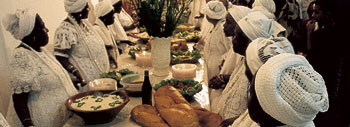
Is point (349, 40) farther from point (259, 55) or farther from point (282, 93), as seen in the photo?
point (282, 93)

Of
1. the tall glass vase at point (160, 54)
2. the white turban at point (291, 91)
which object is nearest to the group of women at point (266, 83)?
the white turban at point (291, 91)

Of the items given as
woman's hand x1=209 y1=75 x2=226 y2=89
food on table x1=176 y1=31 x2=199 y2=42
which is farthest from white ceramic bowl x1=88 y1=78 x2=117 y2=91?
food on table x1=176 y1=31 x2=199 y2=42

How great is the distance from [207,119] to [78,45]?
67.4 inches

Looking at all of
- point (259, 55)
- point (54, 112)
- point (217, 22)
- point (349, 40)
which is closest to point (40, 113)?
point (54, 112)

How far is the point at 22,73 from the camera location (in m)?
2.16

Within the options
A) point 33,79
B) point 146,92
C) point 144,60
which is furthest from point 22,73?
point 144,60

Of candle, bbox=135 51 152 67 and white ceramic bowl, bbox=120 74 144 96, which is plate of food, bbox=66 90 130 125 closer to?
white ceramic bowl, bbox=120 74 144 96

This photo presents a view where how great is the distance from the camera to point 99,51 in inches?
133

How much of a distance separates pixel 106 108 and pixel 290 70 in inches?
48.7

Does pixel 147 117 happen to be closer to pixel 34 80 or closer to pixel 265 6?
pixel 34 80

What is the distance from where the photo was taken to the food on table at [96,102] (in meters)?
2.04

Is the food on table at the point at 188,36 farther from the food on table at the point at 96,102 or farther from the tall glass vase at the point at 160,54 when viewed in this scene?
the food on table at the point at 96,102

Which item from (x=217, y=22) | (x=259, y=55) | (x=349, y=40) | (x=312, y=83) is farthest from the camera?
(x=217, y=22)

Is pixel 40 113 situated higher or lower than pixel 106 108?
lower
